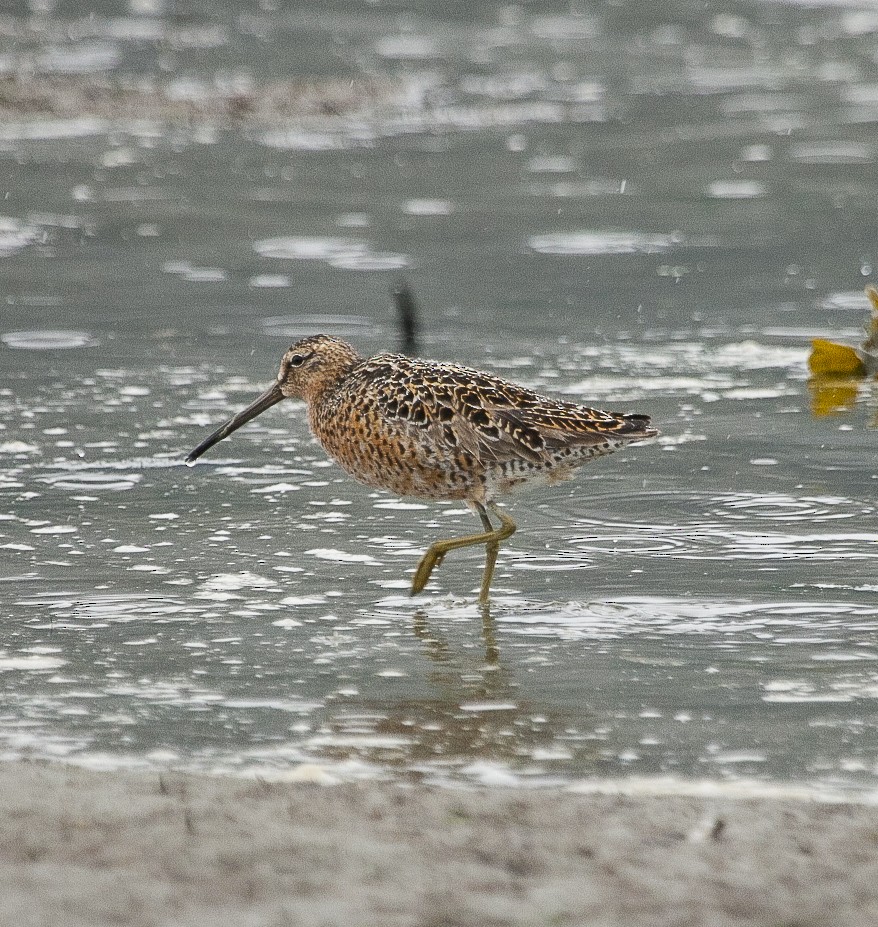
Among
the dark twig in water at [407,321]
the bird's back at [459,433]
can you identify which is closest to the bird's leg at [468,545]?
the bird's back at [459,433]

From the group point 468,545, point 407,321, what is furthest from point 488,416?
point 407,321

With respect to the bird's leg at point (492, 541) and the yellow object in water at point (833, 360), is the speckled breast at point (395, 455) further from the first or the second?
the yellow object in water at point (833, 360)

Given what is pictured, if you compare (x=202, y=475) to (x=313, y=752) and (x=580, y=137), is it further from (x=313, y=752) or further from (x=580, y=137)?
(x=580, y=137)

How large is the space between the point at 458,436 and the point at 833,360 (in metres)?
3.67

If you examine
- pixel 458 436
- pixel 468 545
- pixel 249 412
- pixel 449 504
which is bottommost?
pixel 449 504

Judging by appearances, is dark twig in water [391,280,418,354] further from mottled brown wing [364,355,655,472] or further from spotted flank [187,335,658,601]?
mottled brown wing [364,355,655,472]

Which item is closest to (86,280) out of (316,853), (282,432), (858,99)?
(282,432)

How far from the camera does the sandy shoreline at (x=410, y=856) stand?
3.92 metres

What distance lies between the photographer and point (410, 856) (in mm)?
4168

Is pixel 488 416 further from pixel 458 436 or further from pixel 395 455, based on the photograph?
pixel 395 455

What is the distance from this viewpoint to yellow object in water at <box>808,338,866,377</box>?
9.34 metres

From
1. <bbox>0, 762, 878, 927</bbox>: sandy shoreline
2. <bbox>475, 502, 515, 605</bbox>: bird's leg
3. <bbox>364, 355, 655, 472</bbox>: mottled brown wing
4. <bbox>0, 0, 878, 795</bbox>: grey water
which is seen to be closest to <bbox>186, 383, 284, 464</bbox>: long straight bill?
<bbox>0, 0, 878, 795</bbox>: grey water

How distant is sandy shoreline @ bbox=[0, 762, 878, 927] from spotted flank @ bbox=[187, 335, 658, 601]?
1.85 metres

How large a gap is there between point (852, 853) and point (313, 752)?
1.44 metres
